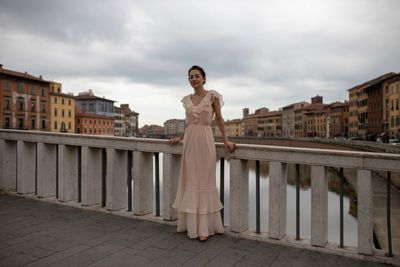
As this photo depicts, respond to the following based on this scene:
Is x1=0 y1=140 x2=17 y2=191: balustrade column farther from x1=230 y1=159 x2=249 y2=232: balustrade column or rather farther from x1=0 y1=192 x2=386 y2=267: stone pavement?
x1=230 y1=159 x2=249 y2=232: balustrade column

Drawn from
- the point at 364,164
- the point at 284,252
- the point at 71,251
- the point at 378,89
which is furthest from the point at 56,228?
the point at 378,89

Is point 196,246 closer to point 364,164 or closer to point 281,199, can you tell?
point 281,199

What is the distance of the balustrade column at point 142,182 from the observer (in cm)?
446

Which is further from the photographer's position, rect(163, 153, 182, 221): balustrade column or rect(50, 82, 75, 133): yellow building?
rect(50, 82, 75, 133): yellow building

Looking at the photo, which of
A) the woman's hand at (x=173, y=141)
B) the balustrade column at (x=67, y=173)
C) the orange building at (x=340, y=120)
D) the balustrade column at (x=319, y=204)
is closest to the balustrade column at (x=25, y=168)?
the balustrade column at (x=67, y=173)

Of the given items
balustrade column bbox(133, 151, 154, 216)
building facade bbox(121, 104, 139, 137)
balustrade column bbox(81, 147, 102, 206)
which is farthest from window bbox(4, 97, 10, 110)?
balustrade column bbox(133, 151, 154, 216)

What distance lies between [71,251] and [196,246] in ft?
4.12

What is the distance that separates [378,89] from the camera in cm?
5862

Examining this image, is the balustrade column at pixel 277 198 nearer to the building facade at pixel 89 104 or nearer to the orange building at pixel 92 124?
the orange building at pixel 92 124

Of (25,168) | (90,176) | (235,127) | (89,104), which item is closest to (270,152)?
(90,176)

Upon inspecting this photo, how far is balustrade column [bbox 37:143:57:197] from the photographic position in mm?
5438

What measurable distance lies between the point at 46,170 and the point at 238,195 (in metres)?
3.52

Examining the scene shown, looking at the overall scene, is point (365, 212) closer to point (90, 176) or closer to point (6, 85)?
point (90, 176)

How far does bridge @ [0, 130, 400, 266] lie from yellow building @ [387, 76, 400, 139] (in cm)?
5099
